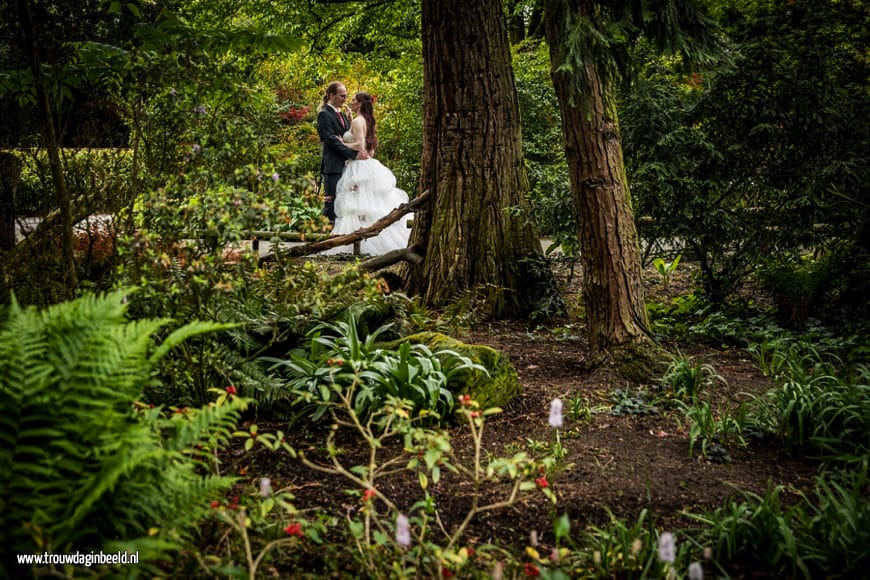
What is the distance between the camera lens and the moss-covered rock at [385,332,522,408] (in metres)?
3.98

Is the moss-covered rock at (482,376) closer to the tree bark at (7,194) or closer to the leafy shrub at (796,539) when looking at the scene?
the leafy shrub at (796,539)

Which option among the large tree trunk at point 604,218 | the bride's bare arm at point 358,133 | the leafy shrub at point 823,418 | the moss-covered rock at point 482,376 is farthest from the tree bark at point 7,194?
the leafy shrub at point 823,418

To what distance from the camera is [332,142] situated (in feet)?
37.1

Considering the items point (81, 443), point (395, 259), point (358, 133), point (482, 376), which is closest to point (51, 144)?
point (81, 443)

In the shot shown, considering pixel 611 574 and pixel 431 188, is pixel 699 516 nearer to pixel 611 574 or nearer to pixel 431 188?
pixel 611 574

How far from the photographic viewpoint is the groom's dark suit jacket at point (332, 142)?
1118 centimetres

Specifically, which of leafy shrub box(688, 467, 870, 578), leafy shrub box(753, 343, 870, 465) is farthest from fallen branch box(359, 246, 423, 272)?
leafy shrub box(688, 467, 870, 578)

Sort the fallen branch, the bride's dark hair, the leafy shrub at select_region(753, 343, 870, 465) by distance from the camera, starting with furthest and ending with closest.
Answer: the bride's dark hair
the fallen branch
the leafy shrub at select_region(753, 343, 870, 465)

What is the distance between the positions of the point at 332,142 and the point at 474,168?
5.60m

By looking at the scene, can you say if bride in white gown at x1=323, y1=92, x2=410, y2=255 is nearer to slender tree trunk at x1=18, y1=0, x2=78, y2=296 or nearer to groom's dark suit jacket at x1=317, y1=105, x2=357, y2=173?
groom's dark suit jacket at x1=317, y1=105, x2=357, y2=173

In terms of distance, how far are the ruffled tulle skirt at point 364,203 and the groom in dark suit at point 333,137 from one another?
143 millimetres

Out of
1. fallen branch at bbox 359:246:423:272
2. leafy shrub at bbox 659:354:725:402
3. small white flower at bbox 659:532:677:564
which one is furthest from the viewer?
fallen branch at bbox 359:246:423:272

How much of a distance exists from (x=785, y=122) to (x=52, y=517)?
6480mm

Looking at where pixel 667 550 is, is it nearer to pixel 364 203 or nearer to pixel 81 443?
pixel 81 443
